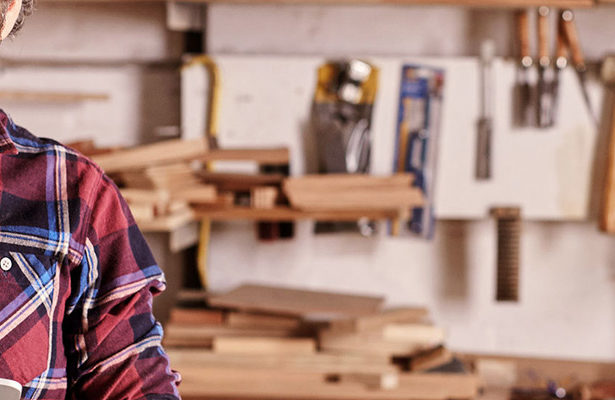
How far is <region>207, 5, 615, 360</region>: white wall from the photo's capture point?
268 cm

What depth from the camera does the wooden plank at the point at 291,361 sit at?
2334 mm

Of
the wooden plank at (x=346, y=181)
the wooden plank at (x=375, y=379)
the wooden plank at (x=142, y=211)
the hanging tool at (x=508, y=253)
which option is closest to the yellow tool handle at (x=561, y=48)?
the hanging tool at (x=508, y=253)

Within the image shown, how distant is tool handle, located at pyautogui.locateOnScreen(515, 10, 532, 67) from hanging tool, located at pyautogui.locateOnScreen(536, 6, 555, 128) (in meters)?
0.04

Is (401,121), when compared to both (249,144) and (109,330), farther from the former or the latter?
(109,330)

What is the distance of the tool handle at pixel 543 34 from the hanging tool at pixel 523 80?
0.12 feet

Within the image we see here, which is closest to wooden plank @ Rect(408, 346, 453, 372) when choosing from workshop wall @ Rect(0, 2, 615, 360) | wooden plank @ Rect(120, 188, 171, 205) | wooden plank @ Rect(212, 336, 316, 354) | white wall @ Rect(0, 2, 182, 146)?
wooden plank @ Rect(212, 336, 316, 354)

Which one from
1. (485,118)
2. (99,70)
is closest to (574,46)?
(485,118)

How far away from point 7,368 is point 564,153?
2.07 m

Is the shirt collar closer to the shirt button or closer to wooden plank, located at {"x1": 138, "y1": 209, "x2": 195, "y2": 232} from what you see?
the shirt button

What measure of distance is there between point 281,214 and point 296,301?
29cm

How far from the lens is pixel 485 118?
8.61ft

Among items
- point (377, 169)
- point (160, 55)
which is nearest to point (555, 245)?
point (377, 169)

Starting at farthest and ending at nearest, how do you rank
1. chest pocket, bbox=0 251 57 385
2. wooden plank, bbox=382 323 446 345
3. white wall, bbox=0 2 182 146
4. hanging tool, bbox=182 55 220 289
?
white wall, bbox=0 2 182 146, hanging tool, bbox=182 55 220 289, wooden plank, bbox=382 323 446 345, chest pocket, bbox=0 251 57 385

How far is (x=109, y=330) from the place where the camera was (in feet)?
3.44
